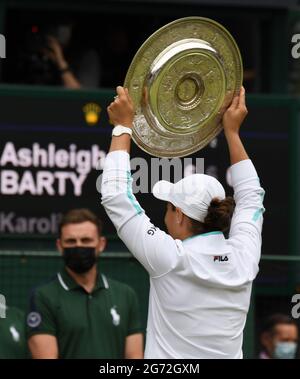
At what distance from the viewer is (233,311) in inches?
212

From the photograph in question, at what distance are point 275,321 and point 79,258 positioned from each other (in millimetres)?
1508

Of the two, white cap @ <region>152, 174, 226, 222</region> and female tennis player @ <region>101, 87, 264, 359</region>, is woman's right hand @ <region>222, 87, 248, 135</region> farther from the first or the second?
white cap @ <region>152, 174, 226, 222</region>

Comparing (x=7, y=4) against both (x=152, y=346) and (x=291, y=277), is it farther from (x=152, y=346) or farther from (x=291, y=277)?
(x=152, y=346)

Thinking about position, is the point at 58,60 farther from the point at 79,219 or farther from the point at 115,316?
the point at 115,316

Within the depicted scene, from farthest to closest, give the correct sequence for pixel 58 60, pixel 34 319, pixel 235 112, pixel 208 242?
pixel 58 60 → pixel 34 319 → pixel 235 112 → pixel 208 242

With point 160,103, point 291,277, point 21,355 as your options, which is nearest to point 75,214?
point 21,355

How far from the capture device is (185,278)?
17.3 ft

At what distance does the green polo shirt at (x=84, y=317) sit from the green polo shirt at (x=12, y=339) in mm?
124

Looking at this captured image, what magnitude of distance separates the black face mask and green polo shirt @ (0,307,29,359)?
475 mm

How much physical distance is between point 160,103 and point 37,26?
199 inches

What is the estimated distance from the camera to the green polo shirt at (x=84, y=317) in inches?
301

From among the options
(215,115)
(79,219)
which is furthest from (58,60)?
(215,115)

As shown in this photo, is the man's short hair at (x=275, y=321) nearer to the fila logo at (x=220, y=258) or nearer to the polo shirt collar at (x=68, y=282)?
the polo shirt collar at (x=68, y=282)

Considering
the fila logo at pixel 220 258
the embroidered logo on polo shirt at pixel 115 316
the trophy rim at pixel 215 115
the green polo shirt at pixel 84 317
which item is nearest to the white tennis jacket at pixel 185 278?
the fila logo at pixel 220 258
